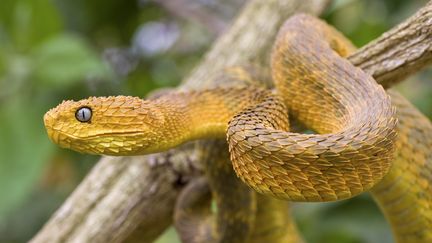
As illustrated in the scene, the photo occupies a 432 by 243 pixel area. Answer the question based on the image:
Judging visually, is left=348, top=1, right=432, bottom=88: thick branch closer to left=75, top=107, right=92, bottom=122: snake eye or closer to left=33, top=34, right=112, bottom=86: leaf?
left=75, top=107, right=92, bottom=122: snake eye

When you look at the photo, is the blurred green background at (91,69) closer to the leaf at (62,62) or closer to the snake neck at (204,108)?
the leaf at (62,62)

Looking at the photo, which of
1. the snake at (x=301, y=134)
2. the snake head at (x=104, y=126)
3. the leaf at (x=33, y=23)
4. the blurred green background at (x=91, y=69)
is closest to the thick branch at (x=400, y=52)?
the snake at (x=301, y=134)

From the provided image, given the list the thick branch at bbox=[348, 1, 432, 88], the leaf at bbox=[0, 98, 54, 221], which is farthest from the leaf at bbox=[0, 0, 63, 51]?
the thick branch at bbox=[348, 1, 432, 88]

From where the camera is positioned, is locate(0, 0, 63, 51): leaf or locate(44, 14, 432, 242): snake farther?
locate(0, 0, 63, 51): leaf

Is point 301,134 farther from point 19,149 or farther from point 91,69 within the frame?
point 19,149

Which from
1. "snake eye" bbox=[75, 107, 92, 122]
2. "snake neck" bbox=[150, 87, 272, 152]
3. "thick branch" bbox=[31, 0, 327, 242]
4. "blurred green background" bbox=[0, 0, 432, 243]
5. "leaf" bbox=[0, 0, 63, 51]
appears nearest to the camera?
"snake eye" bbox=[75, 107, 92, 122]

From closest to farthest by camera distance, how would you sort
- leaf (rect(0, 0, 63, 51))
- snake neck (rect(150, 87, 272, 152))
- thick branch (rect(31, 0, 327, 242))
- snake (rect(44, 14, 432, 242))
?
snake (rect(44, 14, 432, 242)) < snake neck (rect(150, 87, 272, 152)) < thick branch (rect(31, 0, 327, 242)) < leaf (rect(0, 0, 63, 51))

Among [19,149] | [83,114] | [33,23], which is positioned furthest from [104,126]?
[33,23]

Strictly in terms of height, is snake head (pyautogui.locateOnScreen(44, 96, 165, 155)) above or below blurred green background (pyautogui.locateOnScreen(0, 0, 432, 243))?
above
